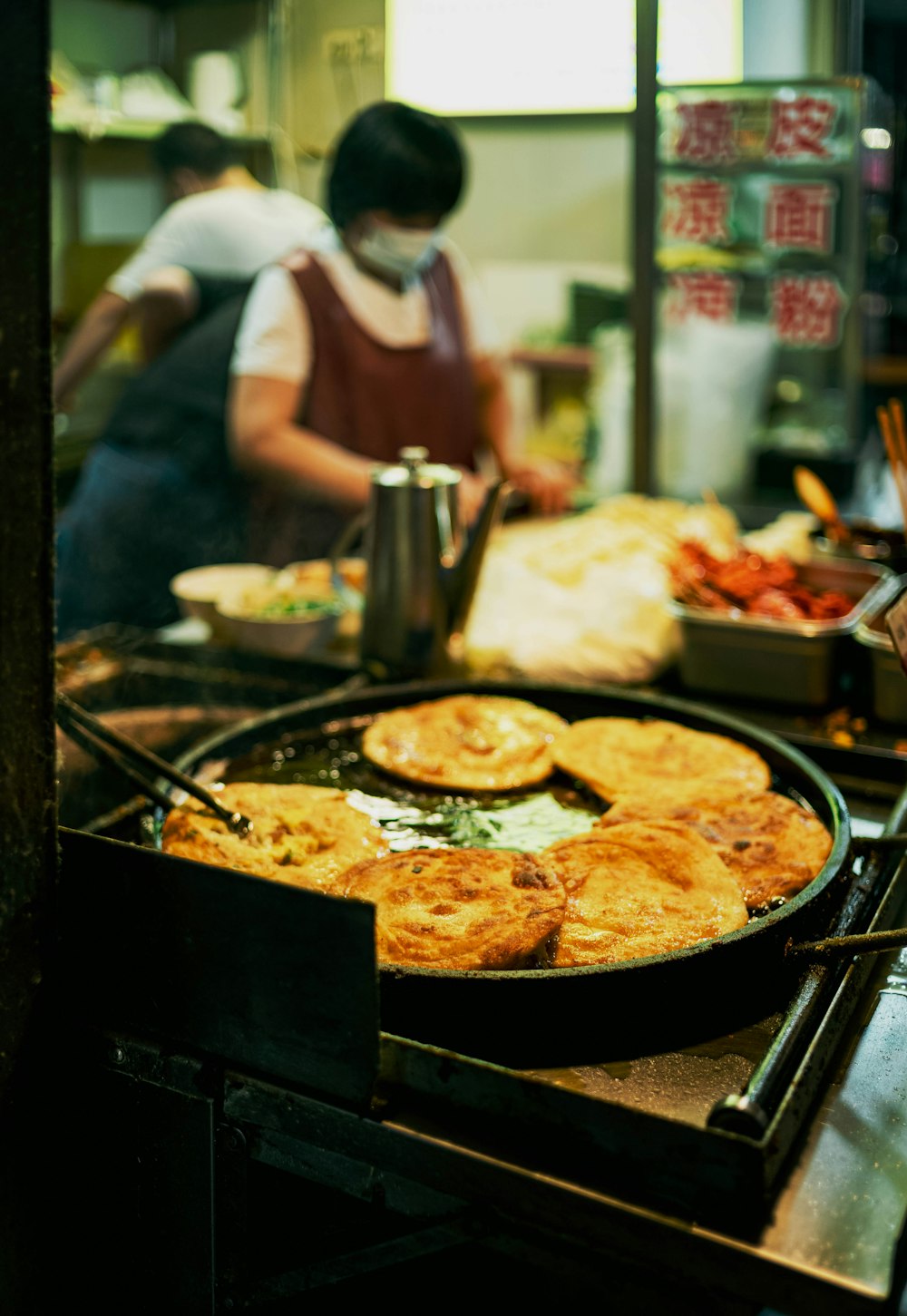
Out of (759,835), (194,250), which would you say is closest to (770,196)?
(194,250)

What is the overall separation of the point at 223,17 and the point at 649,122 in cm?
419

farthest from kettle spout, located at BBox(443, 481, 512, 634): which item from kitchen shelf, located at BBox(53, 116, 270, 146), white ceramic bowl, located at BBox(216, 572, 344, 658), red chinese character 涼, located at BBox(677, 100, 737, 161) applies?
kitchen shelf, located at BBox(53, 116, 270, 146)

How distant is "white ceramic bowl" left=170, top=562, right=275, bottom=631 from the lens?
102 inches

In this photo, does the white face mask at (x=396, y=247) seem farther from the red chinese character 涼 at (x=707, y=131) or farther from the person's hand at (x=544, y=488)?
the red chinese character 涼 at (x=707, y=131)

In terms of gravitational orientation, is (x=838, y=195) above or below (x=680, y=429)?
above

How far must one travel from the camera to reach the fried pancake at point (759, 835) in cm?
151

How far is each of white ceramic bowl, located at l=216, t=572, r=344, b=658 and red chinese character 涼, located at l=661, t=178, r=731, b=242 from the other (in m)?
2.45

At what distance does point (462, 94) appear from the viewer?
18.9 feet

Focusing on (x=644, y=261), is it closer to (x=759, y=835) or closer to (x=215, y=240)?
(x=215, y=240)

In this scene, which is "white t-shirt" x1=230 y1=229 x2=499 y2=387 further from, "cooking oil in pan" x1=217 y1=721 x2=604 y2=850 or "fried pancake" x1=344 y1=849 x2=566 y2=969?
"fried pancake" x1=344 y1=849 x2=566 y2=969

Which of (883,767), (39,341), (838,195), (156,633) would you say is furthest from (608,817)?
(838,195)

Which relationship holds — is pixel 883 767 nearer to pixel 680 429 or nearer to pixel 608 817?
pixel 608 817

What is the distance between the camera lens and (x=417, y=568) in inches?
89.4

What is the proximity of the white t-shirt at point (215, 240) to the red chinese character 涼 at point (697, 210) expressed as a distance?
1313 mm
